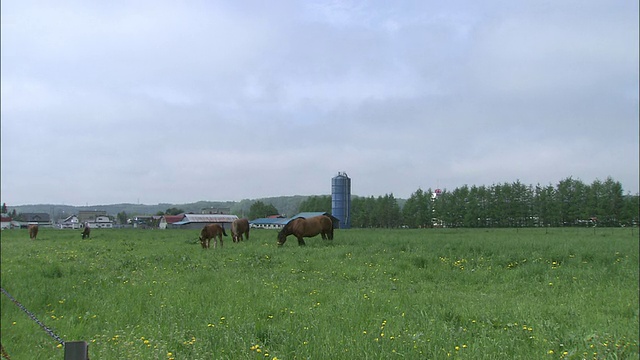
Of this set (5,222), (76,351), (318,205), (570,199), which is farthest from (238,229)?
(5,222)

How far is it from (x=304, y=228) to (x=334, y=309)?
52.8 ft

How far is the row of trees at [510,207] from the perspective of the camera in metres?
Answer: 92.1

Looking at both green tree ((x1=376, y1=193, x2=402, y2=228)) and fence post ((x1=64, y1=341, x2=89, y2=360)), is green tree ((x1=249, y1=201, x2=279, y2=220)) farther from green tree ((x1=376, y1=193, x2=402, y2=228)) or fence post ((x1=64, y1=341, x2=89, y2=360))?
fence post ((x1=64, y1=341, x2=89, y2=360))

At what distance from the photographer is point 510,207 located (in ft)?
344

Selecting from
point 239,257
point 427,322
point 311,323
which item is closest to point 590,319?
point 427,322

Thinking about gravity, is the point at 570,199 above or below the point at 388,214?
above

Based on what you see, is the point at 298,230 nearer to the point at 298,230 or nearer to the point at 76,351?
the point at 298,230

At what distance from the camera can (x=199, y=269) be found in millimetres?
14211

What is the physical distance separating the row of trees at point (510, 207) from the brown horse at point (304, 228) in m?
88.1

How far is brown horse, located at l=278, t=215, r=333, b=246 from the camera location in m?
24.0

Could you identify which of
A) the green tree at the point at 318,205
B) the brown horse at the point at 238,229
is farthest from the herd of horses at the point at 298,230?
the green tree at the point at 318,205

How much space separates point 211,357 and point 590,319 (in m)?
6.46

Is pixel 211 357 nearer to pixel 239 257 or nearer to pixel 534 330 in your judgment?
pixel 534 330

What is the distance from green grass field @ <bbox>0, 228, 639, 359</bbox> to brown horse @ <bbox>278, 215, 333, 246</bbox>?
8256 millimetres
